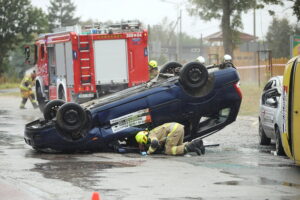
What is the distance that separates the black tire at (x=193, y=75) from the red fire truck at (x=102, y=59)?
8.88 meters

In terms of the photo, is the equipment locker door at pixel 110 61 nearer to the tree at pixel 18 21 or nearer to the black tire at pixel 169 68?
the black tire at pixel 169 68

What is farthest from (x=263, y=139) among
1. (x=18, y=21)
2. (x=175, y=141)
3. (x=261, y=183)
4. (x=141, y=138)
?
(x=18, y=21)

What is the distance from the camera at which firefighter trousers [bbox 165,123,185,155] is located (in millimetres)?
13711

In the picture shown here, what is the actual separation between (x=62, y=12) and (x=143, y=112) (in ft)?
352

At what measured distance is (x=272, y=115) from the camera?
49.4ft

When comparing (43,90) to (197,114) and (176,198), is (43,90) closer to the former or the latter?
(197,114)

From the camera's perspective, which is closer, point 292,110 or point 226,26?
point 292,110

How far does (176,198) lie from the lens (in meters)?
9.11

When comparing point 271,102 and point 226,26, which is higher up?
point 226,26

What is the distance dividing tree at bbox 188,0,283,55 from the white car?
27250mm

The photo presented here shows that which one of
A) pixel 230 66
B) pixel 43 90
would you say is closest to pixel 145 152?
pixel 230 66

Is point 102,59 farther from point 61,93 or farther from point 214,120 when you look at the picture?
point 214,120

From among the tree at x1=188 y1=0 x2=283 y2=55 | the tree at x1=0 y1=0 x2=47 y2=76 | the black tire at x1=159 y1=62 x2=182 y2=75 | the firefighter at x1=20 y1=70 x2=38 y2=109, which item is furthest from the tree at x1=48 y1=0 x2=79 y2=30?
the black tire at x1=159 y1=62 x2=182 y2=75

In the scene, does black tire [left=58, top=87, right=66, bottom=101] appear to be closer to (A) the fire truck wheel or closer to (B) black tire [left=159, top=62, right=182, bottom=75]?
(B) black tire [left=159, top=62, right=182, bottom=75]
